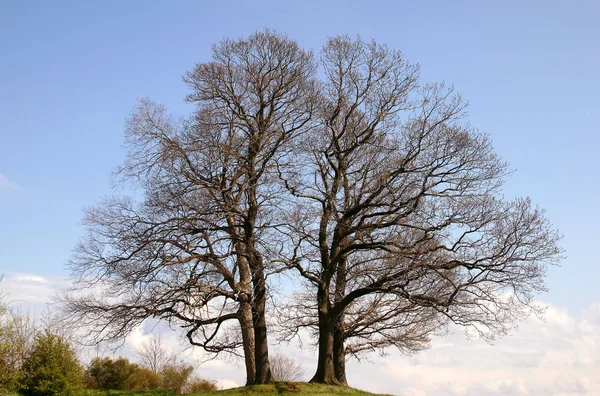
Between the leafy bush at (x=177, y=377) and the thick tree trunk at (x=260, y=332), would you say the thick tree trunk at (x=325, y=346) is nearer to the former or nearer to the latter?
the thick tree trunk at (x=260, y=332)

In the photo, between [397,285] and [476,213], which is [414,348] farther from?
[476,213]

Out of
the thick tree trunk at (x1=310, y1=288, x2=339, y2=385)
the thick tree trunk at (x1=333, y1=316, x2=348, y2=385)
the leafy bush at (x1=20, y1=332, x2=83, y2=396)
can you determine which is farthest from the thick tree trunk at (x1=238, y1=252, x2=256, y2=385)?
the leafy bush at (x1=20, y1=332, x2=83, y2=396)

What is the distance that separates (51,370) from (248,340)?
22.2ft

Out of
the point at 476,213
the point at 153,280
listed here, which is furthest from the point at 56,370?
the point at 476,213

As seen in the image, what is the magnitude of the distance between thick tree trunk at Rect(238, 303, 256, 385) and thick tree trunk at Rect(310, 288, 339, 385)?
2188 millimetres

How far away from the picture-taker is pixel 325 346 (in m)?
20.1

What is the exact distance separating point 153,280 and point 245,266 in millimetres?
3333

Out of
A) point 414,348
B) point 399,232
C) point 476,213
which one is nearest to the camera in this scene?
point 476,213

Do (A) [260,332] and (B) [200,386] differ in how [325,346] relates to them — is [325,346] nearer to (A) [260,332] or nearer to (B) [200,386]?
(A) [260,332]

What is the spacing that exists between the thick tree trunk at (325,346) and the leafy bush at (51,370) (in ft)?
26.8

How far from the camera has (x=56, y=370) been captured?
2003 centimetres

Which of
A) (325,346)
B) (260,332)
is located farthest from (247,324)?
(325,346)

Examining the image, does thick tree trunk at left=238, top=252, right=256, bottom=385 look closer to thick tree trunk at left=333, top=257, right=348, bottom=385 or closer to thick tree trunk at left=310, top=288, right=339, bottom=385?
thick tree trunk at left=310, top=288, right=339, bottom=385

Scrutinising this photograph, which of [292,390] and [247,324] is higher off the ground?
[247,324]
